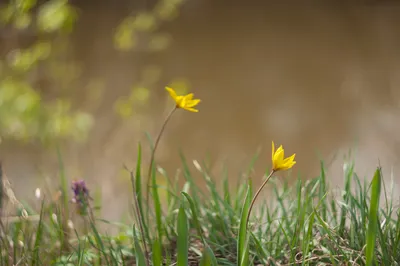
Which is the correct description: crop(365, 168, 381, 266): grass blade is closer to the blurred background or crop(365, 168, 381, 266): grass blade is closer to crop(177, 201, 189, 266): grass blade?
crop(177, 201, 189, 266): grass blade

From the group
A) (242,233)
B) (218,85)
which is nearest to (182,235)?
(242,233)

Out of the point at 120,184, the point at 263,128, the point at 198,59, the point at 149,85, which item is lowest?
the point at 120,184

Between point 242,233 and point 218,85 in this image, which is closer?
point 242,233

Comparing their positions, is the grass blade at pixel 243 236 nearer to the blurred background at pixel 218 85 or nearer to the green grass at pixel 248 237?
the green grass at pixel 248 237

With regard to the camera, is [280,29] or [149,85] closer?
[149,85]

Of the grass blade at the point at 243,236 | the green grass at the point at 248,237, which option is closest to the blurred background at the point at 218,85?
the green grass at the point at 248,237

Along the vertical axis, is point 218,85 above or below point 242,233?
above

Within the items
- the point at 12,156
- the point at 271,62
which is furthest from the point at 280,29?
the point at 12,156

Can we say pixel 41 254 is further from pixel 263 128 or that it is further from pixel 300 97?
pixel 300 97

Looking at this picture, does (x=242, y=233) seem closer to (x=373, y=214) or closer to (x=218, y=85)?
(x=373, y=214)
